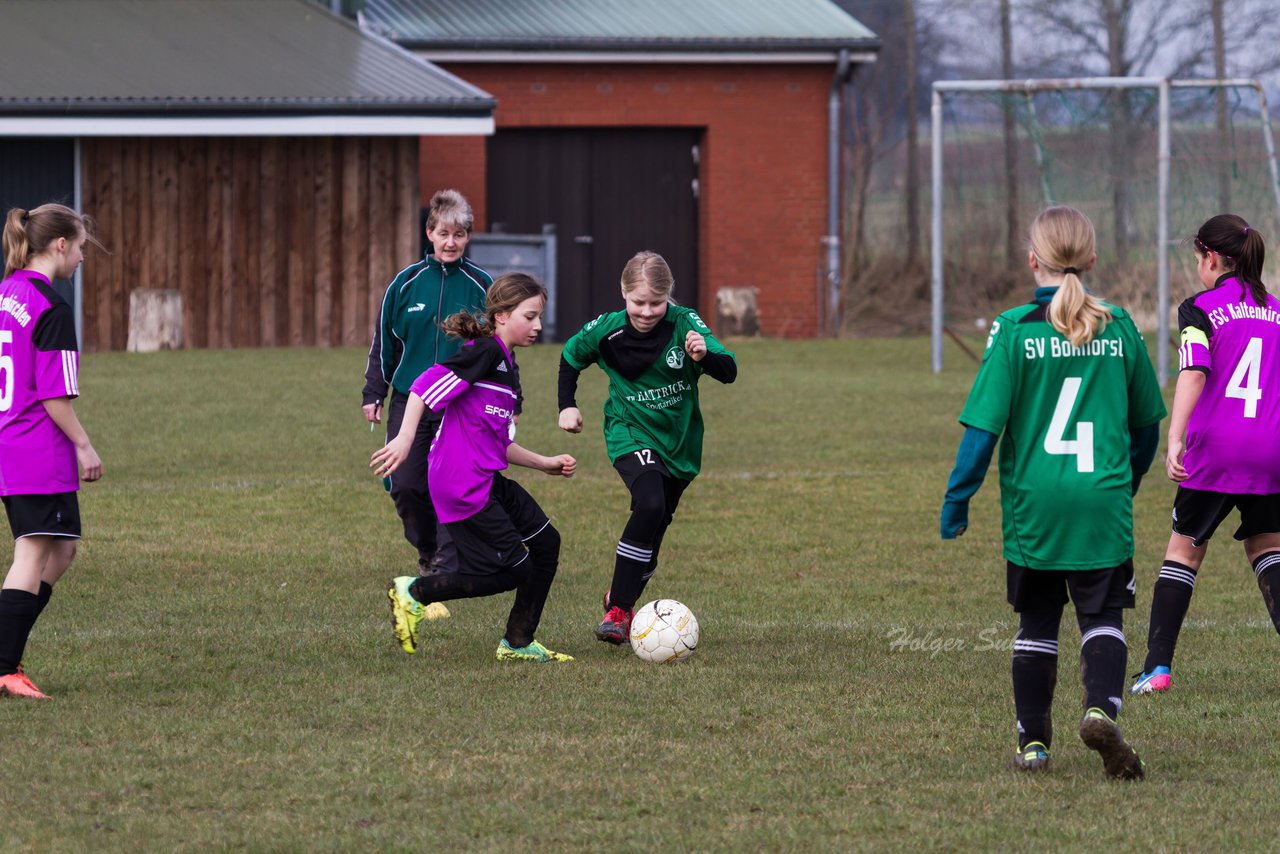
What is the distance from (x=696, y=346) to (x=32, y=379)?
94.7 inches

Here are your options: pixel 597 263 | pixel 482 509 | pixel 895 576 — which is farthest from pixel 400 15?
pixel 482 509

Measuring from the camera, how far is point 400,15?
25.2m

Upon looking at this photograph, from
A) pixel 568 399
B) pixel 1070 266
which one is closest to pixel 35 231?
pixel 568 399

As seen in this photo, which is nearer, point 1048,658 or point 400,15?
point 1048,658

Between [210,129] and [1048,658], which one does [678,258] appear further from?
[1048,658]

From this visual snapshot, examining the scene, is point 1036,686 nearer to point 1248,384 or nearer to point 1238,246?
point 1248,384

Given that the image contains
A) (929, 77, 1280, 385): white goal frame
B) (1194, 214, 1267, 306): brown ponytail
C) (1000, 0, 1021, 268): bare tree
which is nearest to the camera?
(1194, 214, 1267, 306): brown ponytail

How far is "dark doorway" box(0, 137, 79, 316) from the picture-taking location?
21.2 meters

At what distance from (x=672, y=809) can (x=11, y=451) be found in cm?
265

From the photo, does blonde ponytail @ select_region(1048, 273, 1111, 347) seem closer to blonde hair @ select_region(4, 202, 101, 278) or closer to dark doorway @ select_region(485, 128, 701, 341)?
blonde hair @ select_region(4, 202, 101, 278)

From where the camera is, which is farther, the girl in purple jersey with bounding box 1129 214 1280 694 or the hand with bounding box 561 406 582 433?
the hand with bounding box 561 406 582 433

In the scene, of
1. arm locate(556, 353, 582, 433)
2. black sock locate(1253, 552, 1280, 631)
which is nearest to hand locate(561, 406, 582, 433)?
arm locate(556, 353, 582, 433)

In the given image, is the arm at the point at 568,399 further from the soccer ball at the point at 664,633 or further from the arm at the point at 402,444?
the soccer ball at the point at 664,633

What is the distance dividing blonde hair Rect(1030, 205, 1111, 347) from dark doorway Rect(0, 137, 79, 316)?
1790 centimetres
